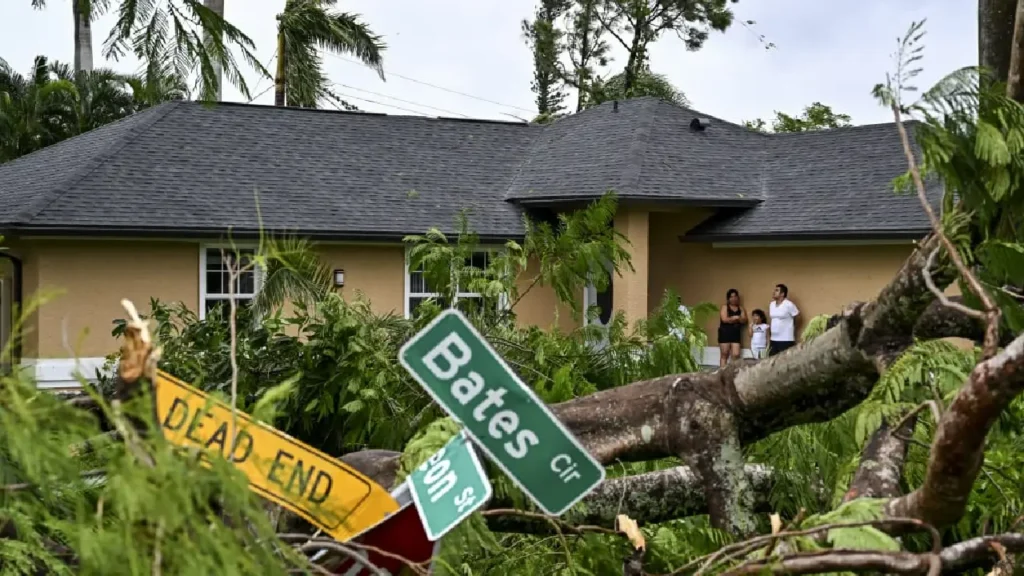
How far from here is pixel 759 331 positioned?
1569 cm

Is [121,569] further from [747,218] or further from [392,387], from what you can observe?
[747,218]

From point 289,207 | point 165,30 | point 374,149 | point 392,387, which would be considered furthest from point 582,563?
point 374,149

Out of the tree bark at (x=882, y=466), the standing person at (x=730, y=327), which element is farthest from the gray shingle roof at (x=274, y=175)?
the tree bark at (x=882, y=466)

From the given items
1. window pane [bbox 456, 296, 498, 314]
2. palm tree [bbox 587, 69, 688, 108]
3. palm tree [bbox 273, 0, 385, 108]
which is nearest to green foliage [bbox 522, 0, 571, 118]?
palm tree [bbox 587, 69, 688, 108]

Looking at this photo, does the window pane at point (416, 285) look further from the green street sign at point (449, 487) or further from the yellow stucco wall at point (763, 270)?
the green street sign at point (449, 487)

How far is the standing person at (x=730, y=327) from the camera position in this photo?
16203mm

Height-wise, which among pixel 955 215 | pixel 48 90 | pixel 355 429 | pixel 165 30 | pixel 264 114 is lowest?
pixel 355 429

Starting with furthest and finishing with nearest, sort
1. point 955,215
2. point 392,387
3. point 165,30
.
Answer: point 392,387 < point 165,30 < point 955,215

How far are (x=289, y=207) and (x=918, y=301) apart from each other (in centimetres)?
1431

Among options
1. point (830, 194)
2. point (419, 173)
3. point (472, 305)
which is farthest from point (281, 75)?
point (472, 305)

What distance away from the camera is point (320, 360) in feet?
24.0

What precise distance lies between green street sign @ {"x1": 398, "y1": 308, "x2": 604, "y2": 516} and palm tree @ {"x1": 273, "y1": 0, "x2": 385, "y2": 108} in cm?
2266

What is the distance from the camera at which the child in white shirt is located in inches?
611

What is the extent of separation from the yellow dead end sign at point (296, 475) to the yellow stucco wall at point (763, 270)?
556 inches
